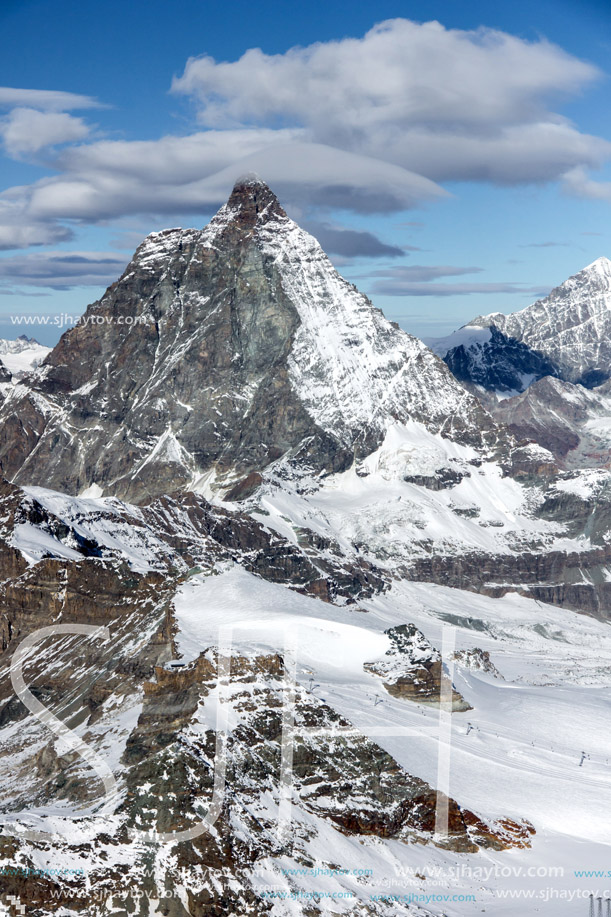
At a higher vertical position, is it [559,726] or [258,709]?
[258,709]

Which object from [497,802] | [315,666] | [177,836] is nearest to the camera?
[177,836]

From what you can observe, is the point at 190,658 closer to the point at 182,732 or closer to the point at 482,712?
the point at 182,732

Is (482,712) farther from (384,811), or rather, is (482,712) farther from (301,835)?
(301,835)

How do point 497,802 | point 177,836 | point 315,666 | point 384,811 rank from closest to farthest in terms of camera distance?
point 177,836
point 384,811
point 497,802
point 315,666

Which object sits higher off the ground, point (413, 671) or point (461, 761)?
point (413, 671)

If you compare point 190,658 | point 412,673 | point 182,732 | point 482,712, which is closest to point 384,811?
point 182,732

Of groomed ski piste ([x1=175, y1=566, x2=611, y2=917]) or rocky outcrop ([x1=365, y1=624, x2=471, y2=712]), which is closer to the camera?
groomed ski piste ([x1=175, y1=566, x2=611, y2=917])

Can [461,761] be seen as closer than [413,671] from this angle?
Yes

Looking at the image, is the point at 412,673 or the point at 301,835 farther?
the point at 412,673

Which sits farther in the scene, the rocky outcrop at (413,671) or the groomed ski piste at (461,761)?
the rocky outcrop at (413,671)

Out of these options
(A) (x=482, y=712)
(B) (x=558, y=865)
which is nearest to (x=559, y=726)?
(A) (x=482, y=712)
